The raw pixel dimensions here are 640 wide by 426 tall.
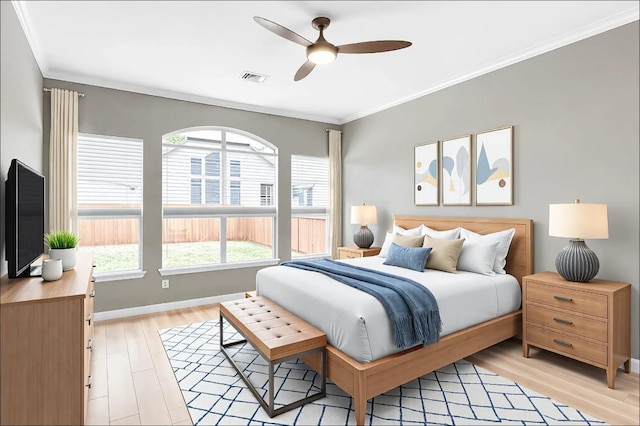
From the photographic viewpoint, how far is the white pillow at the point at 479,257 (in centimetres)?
331

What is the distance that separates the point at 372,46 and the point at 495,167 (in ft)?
6.31

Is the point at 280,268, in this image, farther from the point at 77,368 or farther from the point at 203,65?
the point at 203,65

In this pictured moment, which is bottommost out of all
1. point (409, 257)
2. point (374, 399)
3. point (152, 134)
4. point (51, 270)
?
point (374, 399)

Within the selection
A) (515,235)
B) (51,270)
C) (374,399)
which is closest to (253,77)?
(51,270)

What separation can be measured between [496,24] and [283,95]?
8.58 feet

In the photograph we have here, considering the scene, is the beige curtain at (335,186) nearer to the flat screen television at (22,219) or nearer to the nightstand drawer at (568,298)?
the nightstand drawer at (568,298)

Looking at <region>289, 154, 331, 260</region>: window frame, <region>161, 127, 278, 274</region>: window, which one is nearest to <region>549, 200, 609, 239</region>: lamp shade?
<region>289, 154, 331, 260</region>: window frame

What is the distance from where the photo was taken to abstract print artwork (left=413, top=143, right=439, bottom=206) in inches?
171

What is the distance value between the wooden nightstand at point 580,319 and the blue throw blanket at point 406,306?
1064mm

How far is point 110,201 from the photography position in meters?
4.18

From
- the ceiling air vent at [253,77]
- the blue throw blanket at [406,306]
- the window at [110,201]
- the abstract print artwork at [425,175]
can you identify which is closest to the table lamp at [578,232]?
the blue throw blanket at [406,306]

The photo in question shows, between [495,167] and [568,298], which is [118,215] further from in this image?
[568,298]

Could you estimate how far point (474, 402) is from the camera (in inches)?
93.9

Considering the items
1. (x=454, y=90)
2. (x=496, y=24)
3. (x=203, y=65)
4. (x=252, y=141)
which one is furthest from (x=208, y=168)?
(x=496, y=24)
